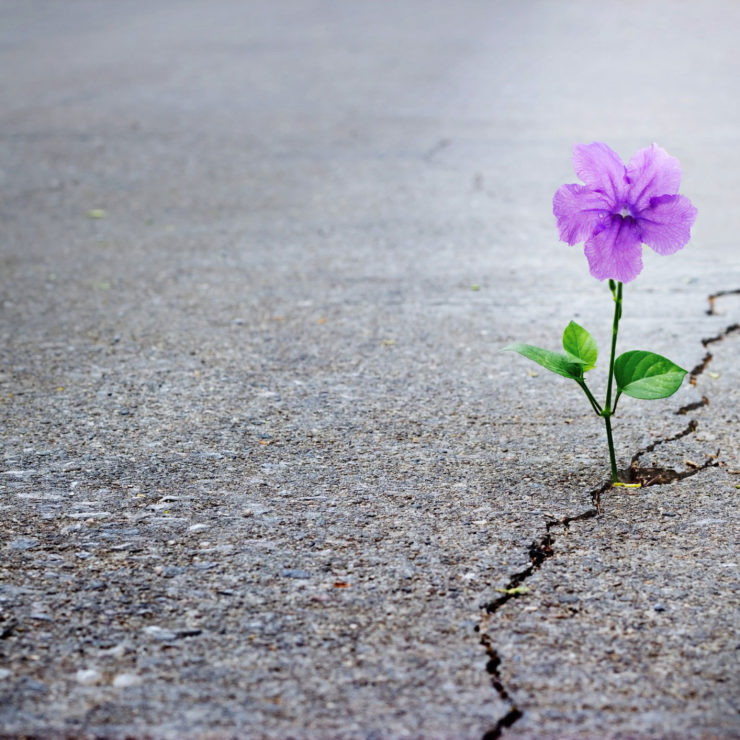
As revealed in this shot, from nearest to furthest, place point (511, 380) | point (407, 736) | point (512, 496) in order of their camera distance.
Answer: point (407, 736)
point (512, 496)
point (511, 380)

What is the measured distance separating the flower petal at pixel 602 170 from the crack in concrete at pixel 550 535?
0.86 m

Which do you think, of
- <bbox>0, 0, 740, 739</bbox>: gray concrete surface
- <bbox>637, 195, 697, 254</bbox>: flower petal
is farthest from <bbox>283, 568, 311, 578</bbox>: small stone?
<bbox>637, 195, 697, 254</bbox>: flower petal

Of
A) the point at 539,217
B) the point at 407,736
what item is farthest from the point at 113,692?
the point at 539,217

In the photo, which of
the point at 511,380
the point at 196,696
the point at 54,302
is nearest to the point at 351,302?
the point at 511,380

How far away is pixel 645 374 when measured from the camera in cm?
258

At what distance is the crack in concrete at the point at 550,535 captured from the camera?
6.09 ft

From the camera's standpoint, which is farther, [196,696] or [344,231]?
[344,231]

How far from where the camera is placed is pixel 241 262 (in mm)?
4957

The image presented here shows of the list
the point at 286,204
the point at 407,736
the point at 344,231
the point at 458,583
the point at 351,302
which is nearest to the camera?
the point at 407,736

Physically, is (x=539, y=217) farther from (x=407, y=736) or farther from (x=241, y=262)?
(x=407, y=736)

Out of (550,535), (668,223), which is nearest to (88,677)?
(550,535)

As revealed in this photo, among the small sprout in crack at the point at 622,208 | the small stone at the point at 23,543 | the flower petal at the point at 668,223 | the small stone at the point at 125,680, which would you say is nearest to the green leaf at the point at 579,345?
the small sprout in crack at the point at 622,208

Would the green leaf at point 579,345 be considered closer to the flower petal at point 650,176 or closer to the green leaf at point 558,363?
the green leaf at point 558,363

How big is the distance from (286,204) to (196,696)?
4.45 meters
